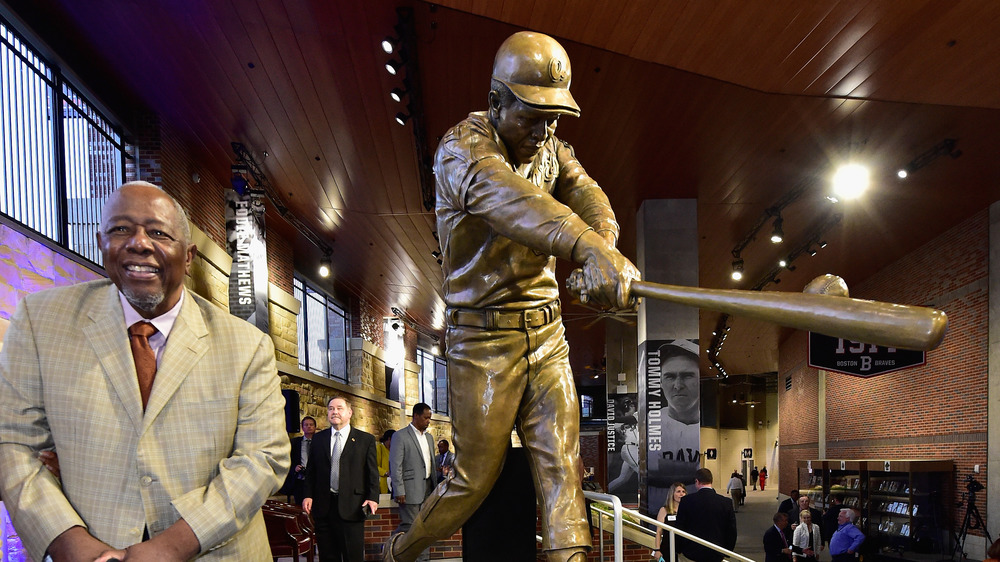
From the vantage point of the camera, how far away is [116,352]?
213 centimetres

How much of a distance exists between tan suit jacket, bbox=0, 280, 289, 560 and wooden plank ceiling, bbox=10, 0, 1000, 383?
558 cm

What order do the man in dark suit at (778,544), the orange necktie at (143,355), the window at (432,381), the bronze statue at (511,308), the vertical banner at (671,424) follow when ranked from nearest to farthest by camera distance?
the orange necktie at (143,355) → the bronze statue at (511,308) → the man in dark suit at (778,544) → the vertical banner at (671,424) → the window at (432,381)

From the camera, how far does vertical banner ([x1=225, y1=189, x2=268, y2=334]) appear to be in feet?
42.3

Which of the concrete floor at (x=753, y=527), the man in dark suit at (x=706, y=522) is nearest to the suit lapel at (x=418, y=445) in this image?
the man in dark suit at (x=706, y=522)

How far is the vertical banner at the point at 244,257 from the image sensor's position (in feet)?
42.3

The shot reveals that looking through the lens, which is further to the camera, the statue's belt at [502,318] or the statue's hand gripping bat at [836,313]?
the statue's belt at [502,318]

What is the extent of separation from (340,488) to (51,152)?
5244 mm

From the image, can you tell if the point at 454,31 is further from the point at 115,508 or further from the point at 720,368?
the point at 720,368

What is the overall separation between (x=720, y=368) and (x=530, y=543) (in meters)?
38.2

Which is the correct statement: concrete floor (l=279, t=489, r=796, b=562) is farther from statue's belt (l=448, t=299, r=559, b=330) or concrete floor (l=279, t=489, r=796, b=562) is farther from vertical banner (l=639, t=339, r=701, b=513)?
statue's belt (l=448, t=299, r=559, b=330)

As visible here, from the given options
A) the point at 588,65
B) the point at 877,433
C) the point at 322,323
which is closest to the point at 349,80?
the point at 588,65

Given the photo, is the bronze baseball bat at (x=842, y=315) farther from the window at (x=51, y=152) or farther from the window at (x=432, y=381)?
the window at (x=432, y=381)

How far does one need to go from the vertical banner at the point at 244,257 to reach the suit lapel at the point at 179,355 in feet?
36.3

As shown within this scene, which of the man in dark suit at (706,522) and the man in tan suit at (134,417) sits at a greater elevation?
the man in tan suit at (134,417)
